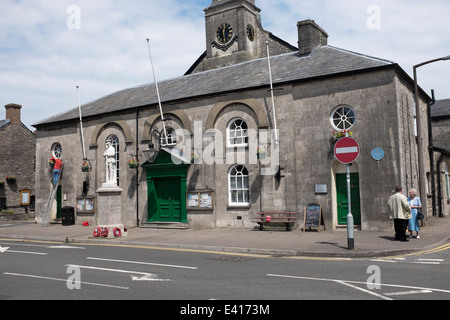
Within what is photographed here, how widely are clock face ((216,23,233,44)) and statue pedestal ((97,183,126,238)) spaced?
19.3 metres

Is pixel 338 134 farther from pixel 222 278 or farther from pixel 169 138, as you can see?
pixel 222 278

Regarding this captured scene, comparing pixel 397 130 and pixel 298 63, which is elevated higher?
pixel 298 63

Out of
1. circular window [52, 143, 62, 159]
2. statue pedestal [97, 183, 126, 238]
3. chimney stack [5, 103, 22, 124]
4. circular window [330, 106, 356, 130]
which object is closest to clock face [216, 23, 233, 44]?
circular window [52, 143, 62, 159]

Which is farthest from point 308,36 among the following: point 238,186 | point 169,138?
point 169,138

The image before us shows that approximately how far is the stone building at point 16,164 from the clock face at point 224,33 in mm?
17889

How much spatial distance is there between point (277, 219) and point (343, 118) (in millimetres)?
4796

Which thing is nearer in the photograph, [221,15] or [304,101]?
[304,101]

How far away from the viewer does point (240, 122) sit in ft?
61.3

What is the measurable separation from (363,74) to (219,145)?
676 cm

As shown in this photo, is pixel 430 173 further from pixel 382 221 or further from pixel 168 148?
pixel 168 148

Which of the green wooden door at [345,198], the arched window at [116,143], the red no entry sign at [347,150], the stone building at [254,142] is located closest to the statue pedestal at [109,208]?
the stone building at [254,142]

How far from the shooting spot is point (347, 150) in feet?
36.0

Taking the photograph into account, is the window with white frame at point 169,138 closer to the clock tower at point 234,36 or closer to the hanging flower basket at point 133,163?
the hanging flower basket at point 133,163

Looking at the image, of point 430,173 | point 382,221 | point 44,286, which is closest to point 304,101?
point 382,221
